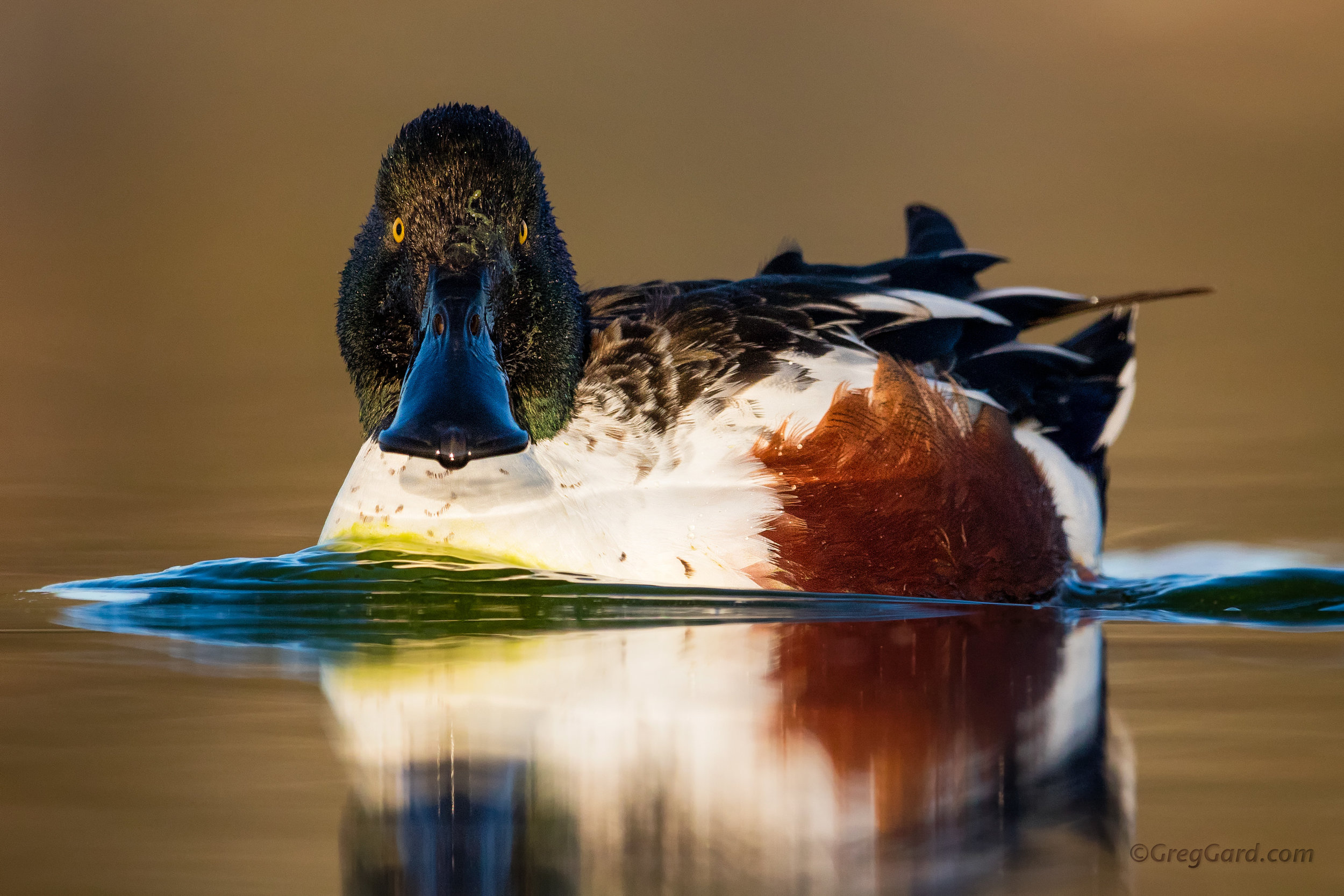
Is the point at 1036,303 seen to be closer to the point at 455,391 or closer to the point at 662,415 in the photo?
the point at 662,415

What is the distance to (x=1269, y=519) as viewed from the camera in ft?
17.5

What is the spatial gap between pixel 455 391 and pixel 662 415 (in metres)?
0.71

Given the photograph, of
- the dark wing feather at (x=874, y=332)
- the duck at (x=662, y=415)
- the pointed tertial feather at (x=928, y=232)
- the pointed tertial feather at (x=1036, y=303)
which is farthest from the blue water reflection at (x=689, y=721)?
the pointed tertial feather at (x=928, y=232)

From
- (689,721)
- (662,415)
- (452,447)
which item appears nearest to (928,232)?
(662,415)

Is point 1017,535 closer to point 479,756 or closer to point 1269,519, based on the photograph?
point 1269,519

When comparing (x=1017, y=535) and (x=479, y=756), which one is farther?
(x=1017, y=535)

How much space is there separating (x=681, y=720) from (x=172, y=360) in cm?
695

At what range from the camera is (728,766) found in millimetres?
2494

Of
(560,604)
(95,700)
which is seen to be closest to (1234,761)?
(560,604)

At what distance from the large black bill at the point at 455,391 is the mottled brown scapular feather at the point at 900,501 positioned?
0.78 metres

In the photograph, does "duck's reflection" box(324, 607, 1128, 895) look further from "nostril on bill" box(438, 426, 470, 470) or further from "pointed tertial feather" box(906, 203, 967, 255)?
"pointed tertial feather" box(906, 203, 967, 255)

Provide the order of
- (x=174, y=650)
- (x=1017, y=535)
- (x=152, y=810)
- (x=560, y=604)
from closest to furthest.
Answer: (x=152, y=810)
(x=174, y=650)
(x=560, y=604)
(x=1017, y=535)

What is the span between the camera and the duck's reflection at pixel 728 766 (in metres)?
2.07

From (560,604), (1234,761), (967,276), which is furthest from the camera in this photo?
(967,276)
